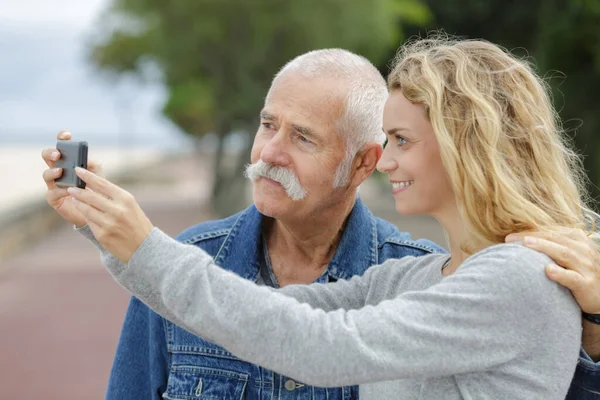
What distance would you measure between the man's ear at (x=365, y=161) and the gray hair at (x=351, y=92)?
0.09ft

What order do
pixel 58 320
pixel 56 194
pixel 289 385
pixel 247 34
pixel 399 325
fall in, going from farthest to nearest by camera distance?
1. pixel 247 34
2. pixel 58 320
3. pixel 289 385
4. pixel 56 194
5. pixel 399 325

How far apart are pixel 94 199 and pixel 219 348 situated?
1090 mm

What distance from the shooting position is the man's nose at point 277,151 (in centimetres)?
280

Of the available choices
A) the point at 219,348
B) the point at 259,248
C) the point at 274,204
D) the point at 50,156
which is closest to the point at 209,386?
the point at 219,348

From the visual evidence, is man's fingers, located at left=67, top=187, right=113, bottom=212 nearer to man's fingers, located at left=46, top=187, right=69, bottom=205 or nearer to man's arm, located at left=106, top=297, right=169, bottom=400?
man's fingers, located at left=46, top=187, right=69, bottom=205

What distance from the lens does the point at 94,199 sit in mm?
1874

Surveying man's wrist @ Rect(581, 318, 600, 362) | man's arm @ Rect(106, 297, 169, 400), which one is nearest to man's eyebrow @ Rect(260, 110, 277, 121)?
man's arm @ Rect(106, 297, 169, 400)

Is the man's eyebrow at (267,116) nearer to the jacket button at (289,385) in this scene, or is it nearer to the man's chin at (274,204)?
the man's chin at (274,204)

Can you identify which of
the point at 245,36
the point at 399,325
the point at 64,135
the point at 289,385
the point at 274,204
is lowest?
the point at 289,385

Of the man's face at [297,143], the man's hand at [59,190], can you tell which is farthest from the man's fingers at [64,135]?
the man's face at [297,143]

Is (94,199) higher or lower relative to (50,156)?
lower

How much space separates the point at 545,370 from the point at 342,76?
143 centimetres

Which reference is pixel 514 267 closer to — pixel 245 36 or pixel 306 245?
pixel 306 245

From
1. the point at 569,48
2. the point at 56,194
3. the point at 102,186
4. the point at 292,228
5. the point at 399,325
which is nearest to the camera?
the point at 399,325
